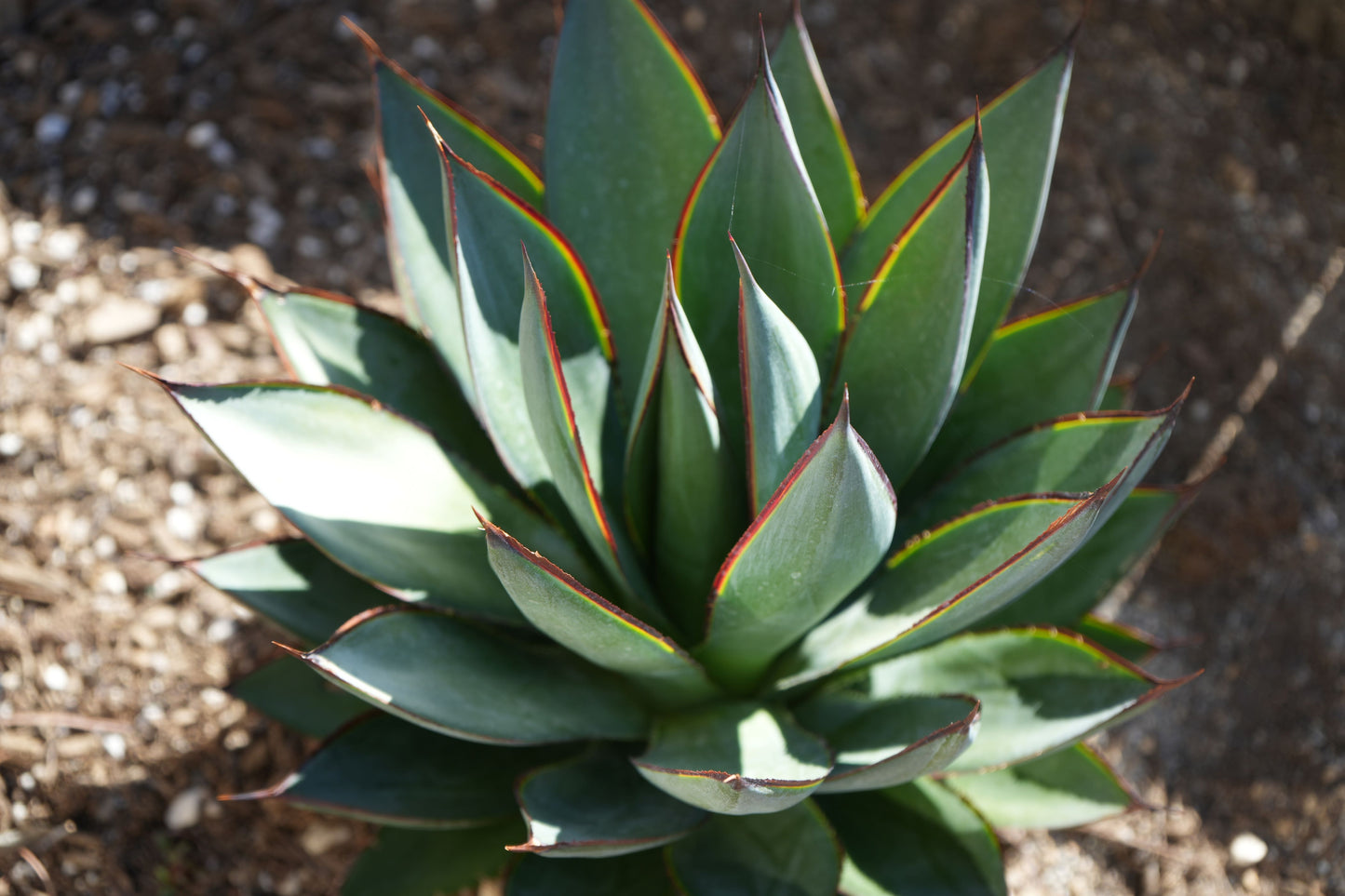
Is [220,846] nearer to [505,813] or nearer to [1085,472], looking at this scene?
[505,813]

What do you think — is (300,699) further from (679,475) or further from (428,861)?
(679,475)

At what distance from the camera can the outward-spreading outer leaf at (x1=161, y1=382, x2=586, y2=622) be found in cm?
94

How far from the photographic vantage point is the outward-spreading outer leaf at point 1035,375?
109 cm

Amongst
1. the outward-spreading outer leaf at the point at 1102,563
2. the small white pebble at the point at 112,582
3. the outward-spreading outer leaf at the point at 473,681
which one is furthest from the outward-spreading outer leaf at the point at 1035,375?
the small white pebble at the point at 112,582

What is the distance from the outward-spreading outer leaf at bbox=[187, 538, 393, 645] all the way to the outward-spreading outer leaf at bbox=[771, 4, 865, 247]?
0.68 m

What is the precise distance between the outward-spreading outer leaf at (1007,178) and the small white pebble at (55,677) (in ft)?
4.14

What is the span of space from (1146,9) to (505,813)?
6.89 ft

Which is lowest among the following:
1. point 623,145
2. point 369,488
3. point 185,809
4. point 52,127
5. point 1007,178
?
point 185,809

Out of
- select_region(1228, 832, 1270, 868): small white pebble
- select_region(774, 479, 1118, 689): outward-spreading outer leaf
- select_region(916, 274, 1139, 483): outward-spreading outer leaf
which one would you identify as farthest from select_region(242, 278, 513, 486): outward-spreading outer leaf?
select_region(1228, 832, 1270, 868): small white pebble

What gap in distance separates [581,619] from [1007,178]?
649 millimetres

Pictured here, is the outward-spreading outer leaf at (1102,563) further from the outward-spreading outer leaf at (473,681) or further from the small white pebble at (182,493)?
the small white pebble at (182,493)

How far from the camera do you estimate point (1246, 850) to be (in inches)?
58.7

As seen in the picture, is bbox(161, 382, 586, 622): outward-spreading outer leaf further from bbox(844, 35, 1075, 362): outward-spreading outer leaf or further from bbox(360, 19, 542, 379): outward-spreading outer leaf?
bbox(844, 35, 1075, 362): outward-spreading outer leaf

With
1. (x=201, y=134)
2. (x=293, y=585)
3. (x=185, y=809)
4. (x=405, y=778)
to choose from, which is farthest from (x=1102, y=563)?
(x=201, y=134)
